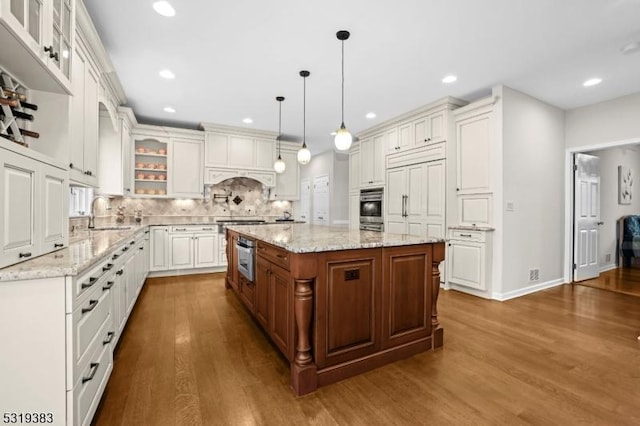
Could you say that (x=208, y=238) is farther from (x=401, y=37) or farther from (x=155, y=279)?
(x=401, y=37)

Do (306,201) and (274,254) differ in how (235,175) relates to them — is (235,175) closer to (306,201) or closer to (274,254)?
(306,201)

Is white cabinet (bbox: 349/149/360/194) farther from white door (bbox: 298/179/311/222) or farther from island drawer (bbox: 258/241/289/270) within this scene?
island drawer (bbox: 258/241/289/270)

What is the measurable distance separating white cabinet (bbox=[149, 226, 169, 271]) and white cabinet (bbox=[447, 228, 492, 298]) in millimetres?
4588

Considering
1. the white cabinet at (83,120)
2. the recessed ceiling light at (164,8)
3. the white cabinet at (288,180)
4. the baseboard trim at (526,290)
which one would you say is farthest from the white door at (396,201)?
the white cabinet at (83,120)

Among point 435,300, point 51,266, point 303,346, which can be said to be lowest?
point 303,346

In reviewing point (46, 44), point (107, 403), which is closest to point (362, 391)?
point (107, 403)

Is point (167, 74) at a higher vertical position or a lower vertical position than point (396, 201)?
higher

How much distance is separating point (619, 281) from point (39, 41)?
7336 millimetres

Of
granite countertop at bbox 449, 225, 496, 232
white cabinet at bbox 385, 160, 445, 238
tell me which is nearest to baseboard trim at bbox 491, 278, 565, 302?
granite countertop at bbox 449, 225, 496, 232

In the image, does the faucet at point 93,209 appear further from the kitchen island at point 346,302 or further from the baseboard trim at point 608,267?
the baseboard trim at point 608,267

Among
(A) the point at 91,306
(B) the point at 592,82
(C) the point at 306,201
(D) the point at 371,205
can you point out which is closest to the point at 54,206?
(A) the point at 91,306

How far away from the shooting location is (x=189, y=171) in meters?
5.45

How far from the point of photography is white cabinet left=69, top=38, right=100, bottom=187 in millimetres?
2225

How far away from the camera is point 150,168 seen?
5234 mm
